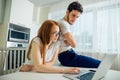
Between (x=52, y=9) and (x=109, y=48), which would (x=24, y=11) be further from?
(x=109, y=48)

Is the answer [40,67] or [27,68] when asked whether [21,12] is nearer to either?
[27,68]

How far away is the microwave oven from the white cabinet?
0.34 feet

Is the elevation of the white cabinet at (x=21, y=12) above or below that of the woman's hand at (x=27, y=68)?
above

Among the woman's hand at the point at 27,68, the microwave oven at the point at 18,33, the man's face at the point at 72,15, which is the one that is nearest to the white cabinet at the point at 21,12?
the microwave oven at the point at 18,33

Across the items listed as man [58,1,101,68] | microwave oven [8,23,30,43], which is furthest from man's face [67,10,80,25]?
microwave oven [8,23,30,43]

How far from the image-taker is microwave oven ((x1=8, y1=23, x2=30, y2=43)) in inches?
100

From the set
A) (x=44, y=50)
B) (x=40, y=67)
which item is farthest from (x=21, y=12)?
(x=40, y=67)

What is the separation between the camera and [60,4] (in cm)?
324

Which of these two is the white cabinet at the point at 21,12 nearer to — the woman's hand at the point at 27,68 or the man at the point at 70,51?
the man at the point at 70,51

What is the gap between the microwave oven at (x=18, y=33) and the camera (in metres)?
2.55

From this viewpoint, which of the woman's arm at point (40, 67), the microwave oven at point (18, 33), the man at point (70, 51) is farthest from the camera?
the microwave oven at point (18, 33)

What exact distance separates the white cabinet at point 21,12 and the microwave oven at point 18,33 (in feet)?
0.34

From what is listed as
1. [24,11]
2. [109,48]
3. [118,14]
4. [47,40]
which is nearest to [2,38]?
[24,11]

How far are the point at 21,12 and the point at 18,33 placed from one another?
0.46m
